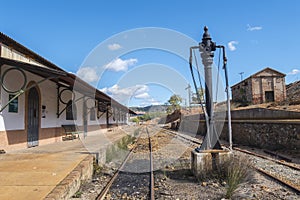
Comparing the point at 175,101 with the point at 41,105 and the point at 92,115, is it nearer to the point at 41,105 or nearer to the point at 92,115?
the point at 92,115

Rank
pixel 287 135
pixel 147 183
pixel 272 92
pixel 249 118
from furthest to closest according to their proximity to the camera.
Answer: pixel 272 92
pixel 249 118
pixel 287 135
pixel 147 183

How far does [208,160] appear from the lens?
5.57 metres

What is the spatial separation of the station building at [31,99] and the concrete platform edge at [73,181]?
289 centimetres

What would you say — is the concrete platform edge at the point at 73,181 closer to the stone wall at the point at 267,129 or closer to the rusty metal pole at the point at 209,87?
the rusty metal pole at the point at 209,87

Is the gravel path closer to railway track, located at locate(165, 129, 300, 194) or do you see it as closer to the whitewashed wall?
railway track, located at locate(165, 129, 300, 194)

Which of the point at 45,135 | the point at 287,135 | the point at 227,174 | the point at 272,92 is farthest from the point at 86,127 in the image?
the point at 272,92

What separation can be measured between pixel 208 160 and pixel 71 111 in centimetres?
1060

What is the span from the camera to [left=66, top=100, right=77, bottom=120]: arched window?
13.7 m

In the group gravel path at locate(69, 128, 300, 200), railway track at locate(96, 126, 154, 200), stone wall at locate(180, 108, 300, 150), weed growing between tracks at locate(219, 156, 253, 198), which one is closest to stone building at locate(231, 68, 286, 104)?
stone wall at locate(180, 108, 300, 150)

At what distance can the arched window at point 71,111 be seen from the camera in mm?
13696

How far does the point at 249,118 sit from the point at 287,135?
511cm

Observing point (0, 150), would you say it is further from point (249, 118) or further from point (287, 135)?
point (249, 118)

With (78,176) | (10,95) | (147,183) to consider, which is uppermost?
(10,95)

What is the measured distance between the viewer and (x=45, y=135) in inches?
420
